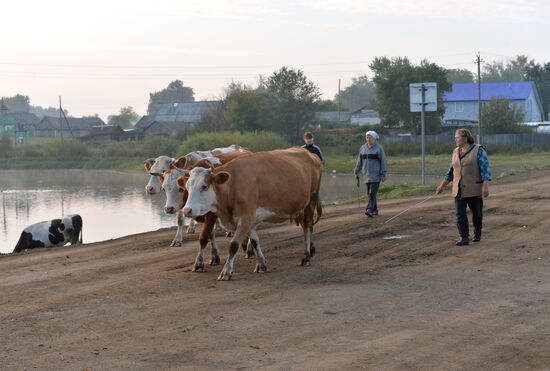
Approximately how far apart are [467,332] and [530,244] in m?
5.97

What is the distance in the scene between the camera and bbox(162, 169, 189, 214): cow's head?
1305cm

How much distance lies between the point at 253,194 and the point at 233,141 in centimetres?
5246

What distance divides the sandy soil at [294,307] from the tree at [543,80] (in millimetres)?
106681

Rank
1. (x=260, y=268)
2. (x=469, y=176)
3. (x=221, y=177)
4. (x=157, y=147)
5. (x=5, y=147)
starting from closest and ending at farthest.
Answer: (x=221, y=177)
(x=260, y=268)
(x=469, y=176)
(x=157, y=147)
(x=5, y=147)

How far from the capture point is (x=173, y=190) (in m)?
13.3

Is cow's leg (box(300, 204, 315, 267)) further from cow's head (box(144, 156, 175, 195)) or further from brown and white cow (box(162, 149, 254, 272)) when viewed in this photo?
cow's head (box(144, 156, 175, 195))

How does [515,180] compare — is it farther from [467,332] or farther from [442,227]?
[467,332]

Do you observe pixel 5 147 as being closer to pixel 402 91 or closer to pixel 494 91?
pixel 402 91

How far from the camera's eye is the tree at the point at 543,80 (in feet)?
380

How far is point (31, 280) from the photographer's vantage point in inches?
450

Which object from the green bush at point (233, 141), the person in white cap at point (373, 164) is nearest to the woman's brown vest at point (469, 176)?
the person in white cap at point (373, 164)

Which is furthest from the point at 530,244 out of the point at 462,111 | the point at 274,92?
the point at 462,111

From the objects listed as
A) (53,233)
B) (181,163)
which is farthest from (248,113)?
(181,163)

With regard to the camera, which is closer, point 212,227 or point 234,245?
point 234,245
